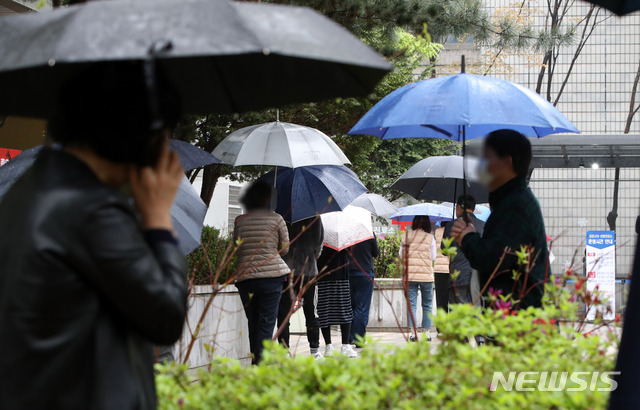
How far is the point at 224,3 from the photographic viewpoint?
2389mm

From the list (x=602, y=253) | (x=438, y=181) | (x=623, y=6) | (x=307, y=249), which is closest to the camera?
(x=623, y=6)

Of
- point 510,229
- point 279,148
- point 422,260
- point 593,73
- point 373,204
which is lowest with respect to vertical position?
point 422,260

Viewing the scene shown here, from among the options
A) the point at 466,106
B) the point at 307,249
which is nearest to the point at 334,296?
the point at 307,249

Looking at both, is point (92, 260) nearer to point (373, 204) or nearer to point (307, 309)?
point (307, 309)

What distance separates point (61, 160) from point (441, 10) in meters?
7.73

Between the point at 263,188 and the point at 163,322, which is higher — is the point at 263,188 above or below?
below

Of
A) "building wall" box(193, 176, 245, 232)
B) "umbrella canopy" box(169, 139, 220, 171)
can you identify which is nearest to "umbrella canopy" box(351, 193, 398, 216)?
"umbrella canopy" box(169, 139, 220, 171)

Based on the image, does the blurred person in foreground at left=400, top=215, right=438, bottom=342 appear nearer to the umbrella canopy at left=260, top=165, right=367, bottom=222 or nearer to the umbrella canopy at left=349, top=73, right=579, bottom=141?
the umbrella canopy at left=260, top=165, right=367, bottom=222

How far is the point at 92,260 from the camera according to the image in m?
1.94

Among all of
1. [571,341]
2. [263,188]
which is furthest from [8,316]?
[263,188]

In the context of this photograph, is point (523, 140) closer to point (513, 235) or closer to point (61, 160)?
point (513, 235)

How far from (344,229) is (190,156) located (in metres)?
3.59

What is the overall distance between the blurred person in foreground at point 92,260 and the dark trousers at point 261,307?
662 centimetres

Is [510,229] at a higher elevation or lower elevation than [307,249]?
higher
